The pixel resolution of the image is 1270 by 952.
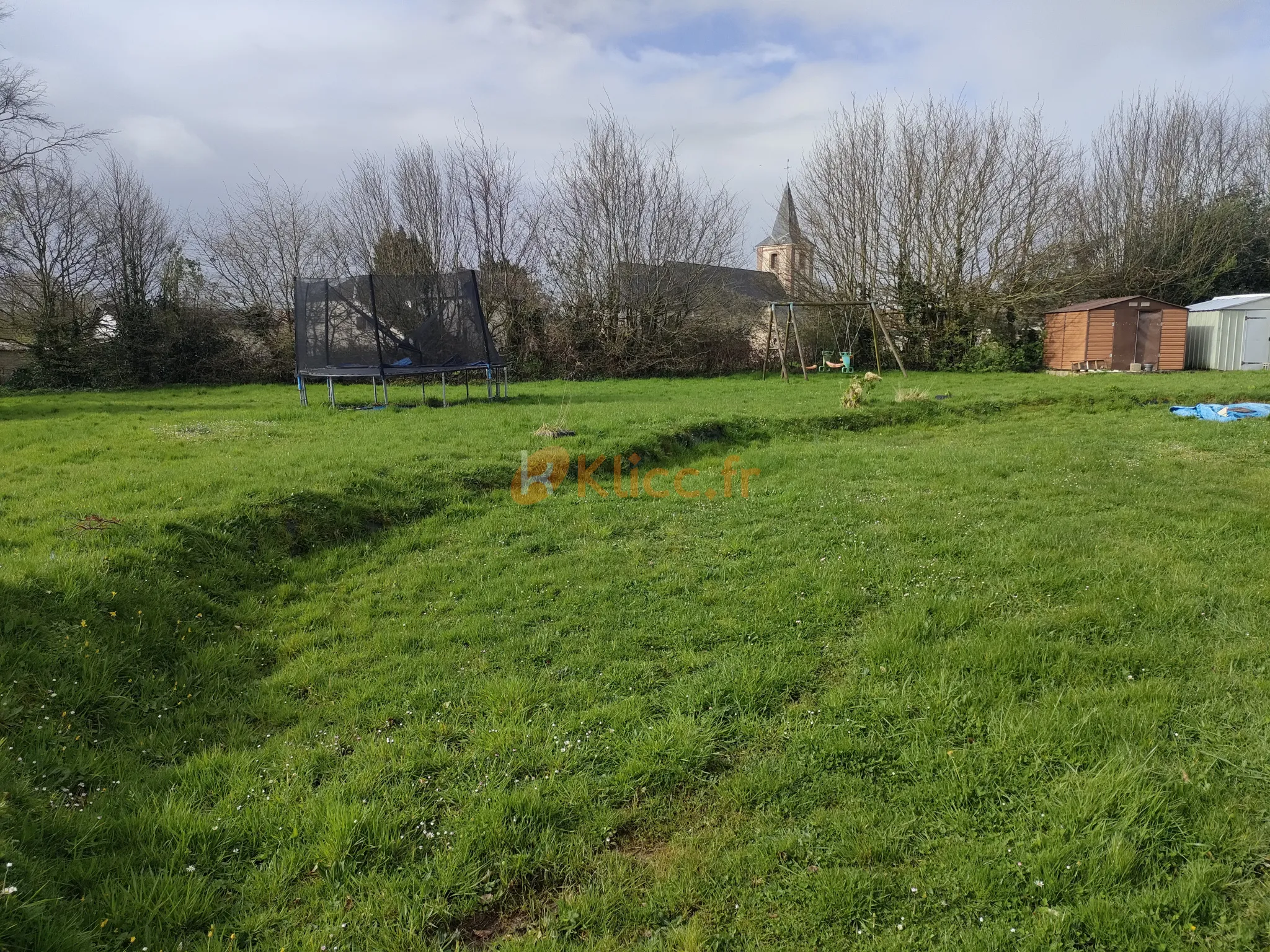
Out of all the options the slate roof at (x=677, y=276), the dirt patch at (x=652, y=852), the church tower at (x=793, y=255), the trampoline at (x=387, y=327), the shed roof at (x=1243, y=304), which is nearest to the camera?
the dirt patch at (x=652, y=852)

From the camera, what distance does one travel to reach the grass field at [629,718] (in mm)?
2117

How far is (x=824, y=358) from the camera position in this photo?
2105cm

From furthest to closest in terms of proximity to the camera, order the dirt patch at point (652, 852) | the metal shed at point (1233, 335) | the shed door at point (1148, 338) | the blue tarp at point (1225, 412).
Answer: the shed door at point (1148, 338)
the metal shed at point (1233, 335)
the blue tarp at point (1225, 412)
the dirt patch at point (652, 852)

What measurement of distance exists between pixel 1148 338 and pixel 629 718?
884 inches

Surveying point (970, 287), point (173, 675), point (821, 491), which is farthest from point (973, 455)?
point (970, 287)

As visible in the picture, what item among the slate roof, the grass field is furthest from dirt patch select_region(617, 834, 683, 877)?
the slate roof

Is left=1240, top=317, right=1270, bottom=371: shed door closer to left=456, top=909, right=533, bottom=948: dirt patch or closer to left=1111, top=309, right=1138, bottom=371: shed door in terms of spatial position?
left=1111, top=309, right=1138, bottom=371: shed door

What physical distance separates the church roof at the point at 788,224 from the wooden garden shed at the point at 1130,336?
29.8ft

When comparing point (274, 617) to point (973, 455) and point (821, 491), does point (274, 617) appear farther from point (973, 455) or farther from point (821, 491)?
point (973, 455)

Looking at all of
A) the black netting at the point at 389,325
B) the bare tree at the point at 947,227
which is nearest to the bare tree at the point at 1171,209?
the bare tree at the point at 947,227

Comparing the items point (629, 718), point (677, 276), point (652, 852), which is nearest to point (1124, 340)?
point (677, 276)

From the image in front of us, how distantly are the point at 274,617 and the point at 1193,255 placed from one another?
31.2 metres

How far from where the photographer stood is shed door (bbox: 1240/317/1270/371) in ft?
62.3

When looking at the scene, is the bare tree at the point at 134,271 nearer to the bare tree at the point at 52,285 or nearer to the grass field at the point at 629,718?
the bare tree at the point at 52,285
